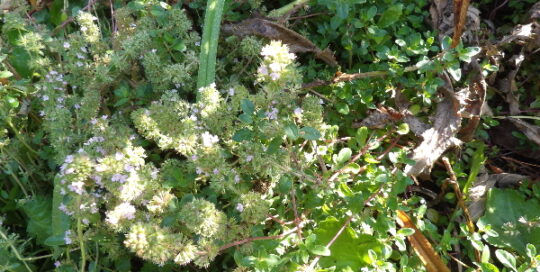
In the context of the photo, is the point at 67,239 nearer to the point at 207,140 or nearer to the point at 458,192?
the point at 207,140

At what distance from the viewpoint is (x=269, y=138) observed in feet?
6.04

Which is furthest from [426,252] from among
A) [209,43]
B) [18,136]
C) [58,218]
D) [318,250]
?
[18,136]

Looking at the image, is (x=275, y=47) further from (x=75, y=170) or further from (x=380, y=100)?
(x=380, y=100)

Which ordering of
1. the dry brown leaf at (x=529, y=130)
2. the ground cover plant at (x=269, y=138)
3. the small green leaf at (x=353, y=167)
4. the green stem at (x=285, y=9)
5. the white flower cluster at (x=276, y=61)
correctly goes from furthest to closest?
the green stem at (x=285, y=9) < the dry brown leaf at (x=529, y=130) < the small green leaf at (x=353, y=167) < the ground cover plant at (x=269, y=138) < the white flower cluster at (x=276, y=61)

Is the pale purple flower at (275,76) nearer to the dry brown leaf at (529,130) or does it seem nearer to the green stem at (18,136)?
the green stem at (18,136)

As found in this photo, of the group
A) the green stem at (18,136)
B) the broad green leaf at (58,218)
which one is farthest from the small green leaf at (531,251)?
the green stem at (18,136)

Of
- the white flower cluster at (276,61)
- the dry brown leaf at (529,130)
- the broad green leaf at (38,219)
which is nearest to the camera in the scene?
the white flower cluster at (276,61)

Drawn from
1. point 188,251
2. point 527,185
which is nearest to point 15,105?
point 188,251

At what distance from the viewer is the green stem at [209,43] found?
2.22 m

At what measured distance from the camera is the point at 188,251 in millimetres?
1599

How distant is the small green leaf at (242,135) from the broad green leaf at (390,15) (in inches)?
41.1

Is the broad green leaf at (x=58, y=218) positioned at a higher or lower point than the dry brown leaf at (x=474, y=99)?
lower

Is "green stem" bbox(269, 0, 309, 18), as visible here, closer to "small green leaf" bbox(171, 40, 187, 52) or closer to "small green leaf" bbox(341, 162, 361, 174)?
"small green leaf" bbox(171, 40, 187, 52)

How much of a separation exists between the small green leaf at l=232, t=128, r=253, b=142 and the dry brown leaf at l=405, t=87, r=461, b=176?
81cm
